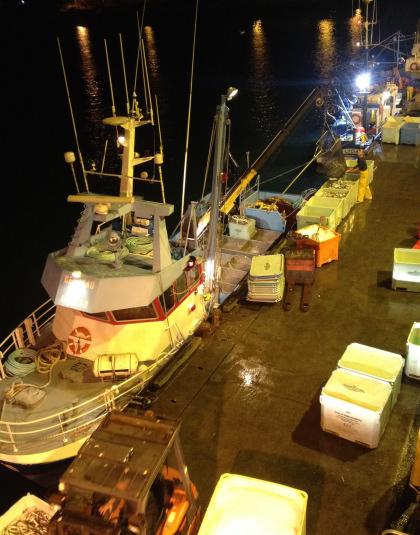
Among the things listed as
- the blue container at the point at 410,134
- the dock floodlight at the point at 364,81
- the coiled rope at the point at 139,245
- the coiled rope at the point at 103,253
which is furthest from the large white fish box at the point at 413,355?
the dock floodlight at the point at 364,81

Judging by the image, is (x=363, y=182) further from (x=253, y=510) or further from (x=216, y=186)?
(x=253, y=510)

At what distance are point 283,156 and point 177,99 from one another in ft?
59.4

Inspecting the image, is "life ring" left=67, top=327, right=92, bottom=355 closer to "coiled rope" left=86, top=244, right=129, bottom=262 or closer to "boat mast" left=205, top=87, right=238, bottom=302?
"coiled rope" left=86, top=244, right=129, bottom=262

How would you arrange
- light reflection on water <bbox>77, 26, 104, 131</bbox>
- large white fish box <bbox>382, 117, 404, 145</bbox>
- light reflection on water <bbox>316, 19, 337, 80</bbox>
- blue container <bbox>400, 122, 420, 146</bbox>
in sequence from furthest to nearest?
1. light reflection on water <bbox>316, 19, 337, 80</bbox>
2. light reflection on water <bbox>77, 26, 104, 131</bbox>
3. large white fish box <bbox>382, 117, 404, 145</bbox>
4. blue container <bbox>400, 122, 420, 146</bbox>

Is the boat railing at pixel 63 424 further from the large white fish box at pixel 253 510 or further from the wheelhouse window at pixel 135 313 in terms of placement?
the large white fish box at pixel 253 510

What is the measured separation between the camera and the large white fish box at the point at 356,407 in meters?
6.74

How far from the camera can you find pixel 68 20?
388 ft

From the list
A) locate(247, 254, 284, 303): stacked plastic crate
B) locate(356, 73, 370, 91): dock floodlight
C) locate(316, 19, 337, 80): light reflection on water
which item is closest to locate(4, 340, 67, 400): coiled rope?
locate(247, 254, 284, 303): stacked plastic crate

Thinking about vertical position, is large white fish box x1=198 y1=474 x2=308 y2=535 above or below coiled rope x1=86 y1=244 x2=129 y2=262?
below

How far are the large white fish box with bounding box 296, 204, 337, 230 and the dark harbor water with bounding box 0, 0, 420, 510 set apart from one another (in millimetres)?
5020

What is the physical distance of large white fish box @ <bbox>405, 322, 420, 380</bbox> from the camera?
790 cm

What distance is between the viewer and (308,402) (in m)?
8.05

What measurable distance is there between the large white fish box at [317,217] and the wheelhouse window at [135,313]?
226 inches

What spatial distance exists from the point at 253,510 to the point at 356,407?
2282mm
